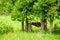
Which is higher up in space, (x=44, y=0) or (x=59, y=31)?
(x=44, y=0)

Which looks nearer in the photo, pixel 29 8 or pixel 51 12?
pixel 51 12

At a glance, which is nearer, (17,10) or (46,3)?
(46,3)

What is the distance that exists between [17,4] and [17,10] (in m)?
0.74

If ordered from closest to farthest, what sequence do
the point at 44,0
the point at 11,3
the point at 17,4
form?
the point at 44,0 → the point at 17,4 → the point at 11,3

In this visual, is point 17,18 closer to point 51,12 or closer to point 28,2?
point 28,2

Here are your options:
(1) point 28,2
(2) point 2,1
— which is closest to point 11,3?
(2) point 2,1

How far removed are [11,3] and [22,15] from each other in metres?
2.33

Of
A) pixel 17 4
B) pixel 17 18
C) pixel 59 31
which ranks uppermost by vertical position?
pixel 17 4

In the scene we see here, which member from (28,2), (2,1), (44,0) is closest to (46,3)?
(44,0)

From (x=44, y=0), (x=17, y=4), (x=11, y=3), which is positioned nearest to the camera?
(x=44, y=0)

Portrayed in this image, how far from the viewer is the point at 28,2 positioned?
20.9m

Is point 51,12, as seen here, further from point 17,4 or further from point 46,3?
point 17,4

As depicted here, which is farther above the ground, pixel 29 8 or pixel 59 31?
pixel 29 8

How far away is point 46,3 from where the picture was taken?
20203mm
